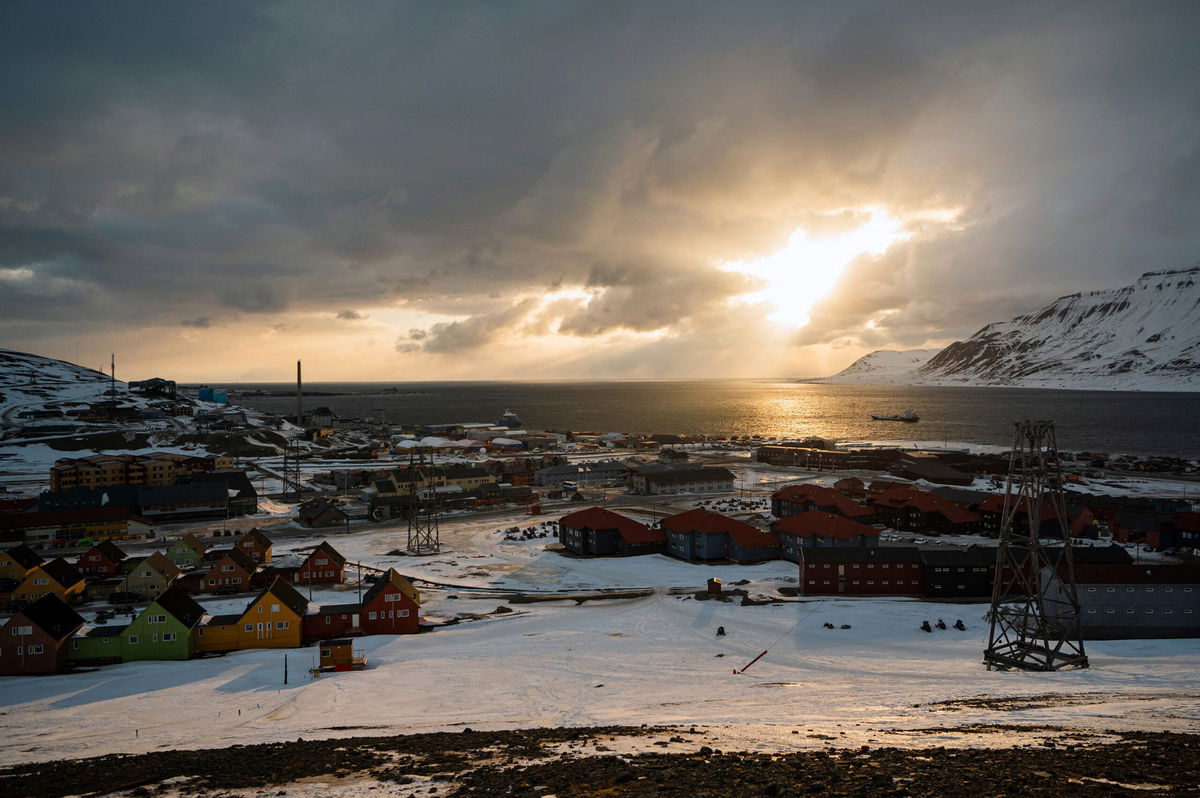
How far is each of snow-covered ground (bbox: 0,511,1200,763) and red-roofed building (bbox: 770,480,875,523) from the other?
86.4 ft

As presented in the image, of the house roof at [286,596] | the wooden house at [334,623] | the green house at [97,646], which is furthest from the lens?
the wooden house at [334,623]

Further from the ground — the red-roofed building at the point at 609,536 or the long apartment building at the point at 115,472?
the long apartment building at the point at 115,472

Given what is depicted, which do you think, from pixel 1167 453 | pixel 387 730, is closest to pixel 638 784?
pixel 387 730

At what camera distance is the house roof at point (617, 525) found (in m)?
63.1

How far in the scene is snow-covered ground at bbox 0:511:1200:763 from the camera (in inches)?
942

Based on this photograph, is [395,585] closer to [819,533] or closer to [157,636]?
[157,636]

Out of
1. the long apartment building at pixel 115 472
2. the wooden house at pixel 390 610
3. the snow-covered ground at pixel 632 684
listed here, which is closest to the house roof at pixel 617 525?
the snow-covered ground at pixel 632 684

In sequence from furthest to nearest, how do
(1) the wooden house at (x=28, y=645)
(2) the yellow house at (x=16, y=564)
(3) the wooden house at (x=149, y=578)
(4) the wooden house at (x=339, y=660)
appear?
(3) the wooden house at (x=149, y=578)
(2) the yellow house at (x=16, y=564)
(1) the wooden house at (x=28, y=645)
(4) the wooden house at (x=339, y=660)

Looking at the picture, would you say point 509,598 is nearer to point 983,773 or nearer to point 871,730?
point 871,730

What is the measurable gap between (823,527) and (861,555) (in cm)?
888

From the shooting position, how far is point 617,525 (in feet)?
209

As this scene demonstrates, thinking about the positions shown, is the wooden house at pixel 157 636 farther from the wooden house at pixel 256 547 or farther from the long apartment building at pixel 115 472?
the long apartment building at pixel 115 472

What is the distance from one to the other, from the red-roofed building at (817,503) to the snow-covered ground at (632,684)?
26.3m

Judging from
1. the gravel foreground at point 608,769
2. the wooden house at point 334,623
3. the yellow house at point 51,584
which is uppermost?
the gravel foreground at point 608,769
